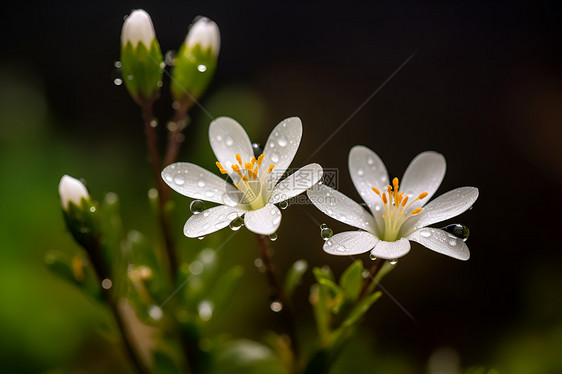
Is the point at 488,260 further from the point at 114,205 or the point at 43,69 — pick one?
the point at 43,69

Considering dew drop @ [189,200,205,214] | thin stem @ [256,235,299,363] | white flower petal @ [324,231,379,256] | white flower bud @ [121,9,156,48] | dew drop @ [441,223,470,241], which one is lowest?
thin stem @ [256,235,299,363]

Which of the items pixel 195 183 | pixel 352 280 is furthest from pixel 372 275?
pixel 195 183

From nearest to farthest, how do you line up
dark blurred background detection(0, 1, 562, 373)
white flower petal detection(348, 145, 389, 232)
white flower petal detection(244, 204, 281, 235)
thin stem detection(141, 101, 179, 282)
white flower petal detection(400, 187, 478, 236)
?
1. white flower petal detection(244, 204, 281, 235)
2. white flower petal detection(400, 187, 478, 236)
3. white flower petal detection(348, 145, 389, 232)
4. thin stem detection(141, 101, 179, 282)
5. dark blurred background detection(0, 1, 562, 373)

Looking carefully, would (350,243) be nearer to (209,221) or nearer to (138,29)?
(209,221)

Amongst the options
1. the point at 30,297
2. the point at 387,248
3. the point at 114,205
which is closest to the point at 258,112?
the point at 114,205

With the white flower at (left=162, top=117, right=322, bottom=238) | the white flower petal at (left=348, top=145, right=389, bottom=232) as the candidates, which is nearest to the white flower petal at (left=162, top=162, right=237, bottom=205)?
the white flower at (left=162, top=117, right=322, bottom=238)

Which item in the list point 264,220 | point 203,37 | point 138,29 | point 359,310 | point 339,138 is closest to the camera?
point 264,220

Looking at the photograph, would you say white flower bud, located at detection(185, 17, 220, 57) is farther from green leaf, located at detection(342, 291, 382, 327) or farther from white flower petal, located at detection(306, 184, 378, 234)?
green leaf, located at detection(342, 291, 382, 327)
